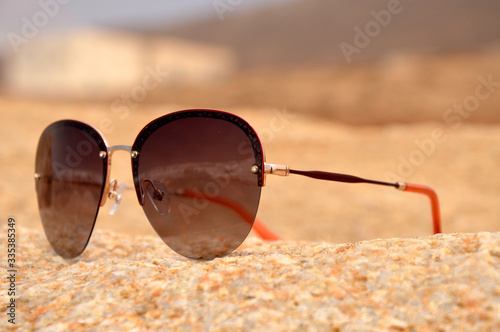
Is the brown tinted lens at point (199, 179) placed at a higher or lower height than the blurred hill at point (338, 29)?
lower

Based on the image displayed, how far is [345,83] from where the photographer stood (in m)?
13.7

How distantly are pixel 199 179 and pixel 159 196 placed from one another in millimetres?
167

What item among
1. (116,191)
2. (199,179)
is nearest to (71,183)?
(116,191)

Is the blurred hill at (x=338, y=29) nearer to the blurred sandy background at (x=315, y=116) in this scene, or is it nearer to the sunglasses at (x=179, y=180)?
the blurred sandy background at (x=315, y=116)

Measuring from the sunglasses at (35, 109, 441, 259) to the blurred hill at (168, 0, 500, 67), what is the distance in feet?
106

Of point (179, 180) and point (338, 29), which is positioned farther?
point (338, 29)

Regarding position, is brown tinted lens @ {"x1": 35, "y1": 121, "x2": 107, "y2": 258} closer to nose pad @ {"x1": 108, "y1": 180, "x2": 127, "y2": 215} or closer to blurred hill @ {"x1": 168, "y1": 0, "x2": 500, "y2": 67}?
nose pad @ {"x1": 108, "y1": 180, "x2": 127, "y2": 215}

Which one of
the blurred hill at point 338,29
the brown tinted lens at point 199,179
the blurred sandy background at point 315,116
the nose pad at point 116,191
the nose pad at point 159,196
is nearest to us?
the brown tinted lens at point 199,179

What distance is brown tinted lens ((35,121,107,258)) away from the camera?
1.57m

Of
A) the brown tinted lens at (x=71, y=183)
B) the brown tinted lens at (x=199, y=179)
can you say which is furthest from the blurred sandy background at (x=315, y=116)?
the brown tinted lens at (x=199, y=179)

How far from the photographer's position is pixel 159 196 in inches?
57.2

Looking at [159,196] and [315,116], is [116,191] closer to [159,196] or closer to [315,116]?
[159,196]

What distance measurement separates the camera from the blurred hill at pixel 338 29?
36719 mm

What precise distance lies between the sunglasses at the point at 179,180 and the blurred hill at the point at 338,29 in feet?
106
